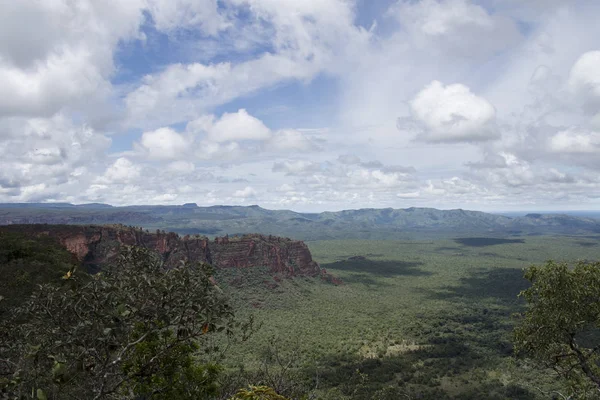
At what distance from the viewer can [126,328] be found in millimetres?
9352

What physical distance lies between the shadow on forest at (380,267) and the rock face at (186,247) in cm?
3861

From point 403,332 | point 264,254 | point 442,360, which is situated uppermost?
point 264,254

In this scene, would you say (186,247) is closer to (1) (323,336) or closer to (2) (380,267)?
(1) (323,336)

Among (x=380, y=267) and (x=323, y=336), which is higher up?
(x=323, y=336)

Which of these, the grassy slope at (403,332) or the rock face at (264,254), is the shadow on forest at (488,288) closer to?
the grassy slope at (403,332)

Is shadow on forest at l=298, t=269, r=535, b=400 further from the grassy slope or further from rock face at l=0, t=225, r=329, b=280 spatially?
rock face at l=0, t=225, r=329, b=280

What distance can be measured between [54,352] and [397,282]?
14468 cm

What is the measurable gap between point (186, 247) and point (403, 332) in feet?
205

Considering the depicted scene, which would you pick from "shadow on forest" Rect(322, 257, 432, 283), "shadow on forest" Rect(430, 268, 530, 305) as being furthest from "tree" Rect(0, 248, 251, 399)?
"shadow on forest" Rect(322, 257, 432, 283)

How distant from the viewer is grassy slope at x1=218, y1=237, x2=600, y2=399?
46.6m

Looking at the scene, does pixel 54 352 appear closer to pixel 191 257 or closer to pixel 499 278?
pixel 191 257

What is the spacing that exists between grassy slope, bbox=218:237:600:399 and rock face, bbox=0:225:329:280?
965cm

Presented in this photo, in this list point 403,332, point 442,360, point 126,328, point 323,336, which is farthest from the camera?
point 403,332

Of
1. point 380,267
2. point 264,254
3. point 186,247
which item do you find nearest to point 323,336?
point 186,247
